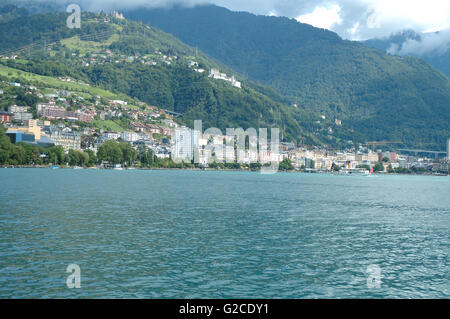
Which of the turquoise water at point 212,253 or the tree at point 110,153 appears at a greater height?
the tree at point 110,153

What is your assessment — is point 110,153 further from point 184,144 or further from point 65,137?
point 184,144

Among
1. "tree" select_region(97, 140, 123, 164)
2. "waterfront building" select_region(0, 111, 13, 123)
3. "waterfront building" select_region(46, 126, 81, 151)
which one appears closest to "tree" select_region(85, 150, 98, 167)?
"tree" select_region(97, 140, 123, 164)

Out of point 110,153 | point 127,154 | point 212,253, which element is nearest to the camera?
point 212,253

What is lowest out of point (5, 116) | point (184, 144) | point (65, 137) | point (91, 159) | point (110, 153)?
point (91, 159)

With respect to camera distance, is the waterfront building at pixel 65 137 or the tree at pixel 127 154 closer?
the tree at pixel 127 154

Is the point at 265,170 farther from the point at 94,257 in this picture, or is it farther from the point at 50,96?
the point at 94,257

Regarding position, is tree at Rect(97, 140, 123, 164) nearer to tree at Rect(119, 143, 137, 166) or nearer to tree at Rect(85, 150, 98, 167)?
tree at Rect(85, 150, 98, 167)

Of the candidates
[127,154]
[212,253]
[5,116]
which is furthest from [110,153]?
[212,253]

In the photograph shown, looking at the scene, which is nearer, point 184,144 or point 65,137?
point 65,137

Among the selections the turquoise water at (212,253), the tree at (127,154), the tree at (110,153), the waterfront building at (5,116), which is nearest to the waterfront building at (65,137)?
the waterfront building at (5,116)

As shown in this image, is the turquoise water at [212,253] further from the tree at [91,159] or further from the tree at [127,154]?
the tree at [127,154]

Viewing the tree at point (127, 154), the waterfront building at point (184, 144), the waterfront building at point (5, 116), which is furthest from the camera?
the waterfront building at point (184, 144)

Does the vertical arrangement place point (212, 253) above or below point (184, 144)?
below

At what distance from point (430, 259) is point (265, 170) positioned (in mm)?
174811
